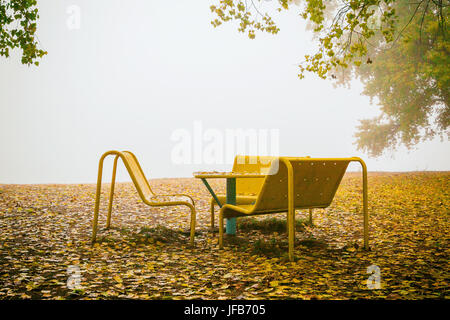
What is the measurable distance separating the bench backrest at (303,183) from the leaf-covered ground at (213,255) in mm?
627

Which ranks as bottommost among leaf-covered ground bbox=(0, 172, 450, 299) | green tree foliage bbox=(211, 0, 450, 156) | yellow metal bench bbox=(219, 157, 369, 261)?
leaf-covered ground bbox=(0, 172, 450, 299)

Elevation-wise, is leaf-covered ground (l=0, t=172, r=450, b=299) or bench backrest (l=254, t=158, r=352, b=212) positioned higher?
bench backrest (l=254, t=158, r=352, b=212)

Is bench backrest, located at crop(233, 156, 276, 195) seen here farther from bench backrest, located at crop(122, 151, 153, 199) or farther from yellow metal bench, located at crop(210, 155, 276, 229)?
bench backrest, located at crop(122, 151, 153, 199)

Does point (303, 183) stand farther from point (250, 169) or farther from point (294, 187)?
point (250, 169)

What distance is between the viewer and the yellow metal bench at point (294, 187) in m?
4.09

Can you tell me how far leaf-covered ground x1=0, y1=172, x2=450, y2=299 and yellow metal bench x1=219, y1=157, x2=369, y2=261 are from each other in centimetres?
54

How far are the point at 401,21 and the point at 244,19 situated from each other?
9.46 meters

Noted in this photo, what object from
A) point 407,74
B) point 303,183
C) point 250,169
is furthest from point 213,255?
point 407,74

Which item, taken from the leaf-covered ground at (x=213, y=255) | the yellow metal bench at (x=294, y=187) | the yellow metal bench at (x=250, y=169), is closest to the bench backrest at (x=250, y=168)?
the yellow metal bench at (x=250, y=169)

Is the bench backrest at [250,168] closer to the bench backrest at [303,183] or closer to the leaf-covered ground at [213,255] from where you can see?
the leaf-covered ground at [213,255]

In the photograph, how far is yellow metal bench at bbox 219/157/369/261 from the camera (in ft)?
13.4

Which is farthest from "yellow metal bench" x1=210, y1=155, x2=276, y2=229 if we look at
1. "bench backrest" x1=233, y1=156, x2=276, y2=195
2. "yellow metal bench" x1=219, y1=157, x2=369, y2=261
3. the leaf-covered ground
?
"yellow metal bench" x1=219, y1=157, x2=369, y2=261
